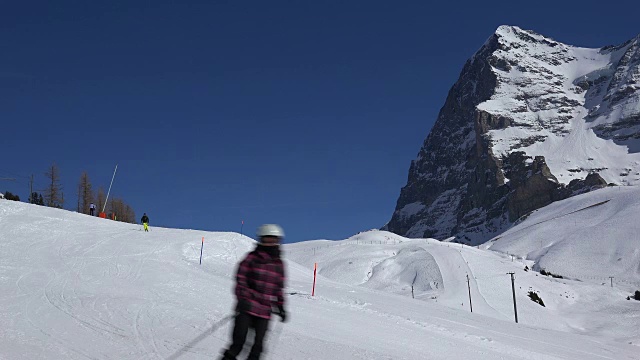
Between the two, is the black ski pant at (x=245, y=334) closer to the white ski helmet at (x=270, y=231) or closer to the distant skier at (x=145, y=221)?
the white ski helmet at (x=270, y=231)

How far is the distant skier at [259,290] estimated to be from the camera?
6605 millimetres

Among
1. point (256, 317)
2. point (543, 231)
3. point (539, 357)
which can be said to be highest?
point (543, 231)

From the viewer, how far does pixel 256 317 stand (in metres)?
6.64

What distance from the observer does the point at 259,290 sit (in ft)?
21.9

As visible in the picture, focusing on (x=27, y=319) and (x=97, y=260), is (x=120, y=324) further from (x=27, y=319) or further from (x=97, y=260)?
(x=97, y=260)

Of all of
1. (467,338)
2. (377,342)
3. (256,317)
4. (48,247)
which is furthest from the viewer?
(48,247)

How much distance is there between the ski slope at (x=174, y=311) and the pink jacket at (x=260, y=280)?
2932 millimetres

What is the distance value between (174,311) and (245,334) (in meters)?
7.56

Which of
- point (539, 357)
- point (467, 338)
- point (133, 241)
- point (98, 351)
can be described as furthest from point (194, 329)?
point (133, 241)

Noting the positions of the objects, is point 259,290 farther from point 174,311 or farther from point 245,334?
point 174,311

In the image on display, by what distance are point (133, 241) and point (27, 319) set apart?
62.9 ft

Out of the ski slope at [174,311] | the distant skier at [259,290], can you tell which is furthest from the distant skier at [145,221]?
the distant skier at [259,290]

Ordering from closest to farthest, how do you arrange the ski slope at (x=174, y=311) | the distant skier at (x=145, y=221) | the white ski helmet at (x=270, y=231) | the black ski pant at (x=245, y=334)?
the black ski pant at (x=245, y=334) → the white ski helmet at (x=270, y=231) → the ski slope at (x=174, y=311) → the distant skier at (x=145, y=221)

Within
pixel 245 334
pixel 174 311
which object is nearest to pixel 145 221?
pixel 174 311
